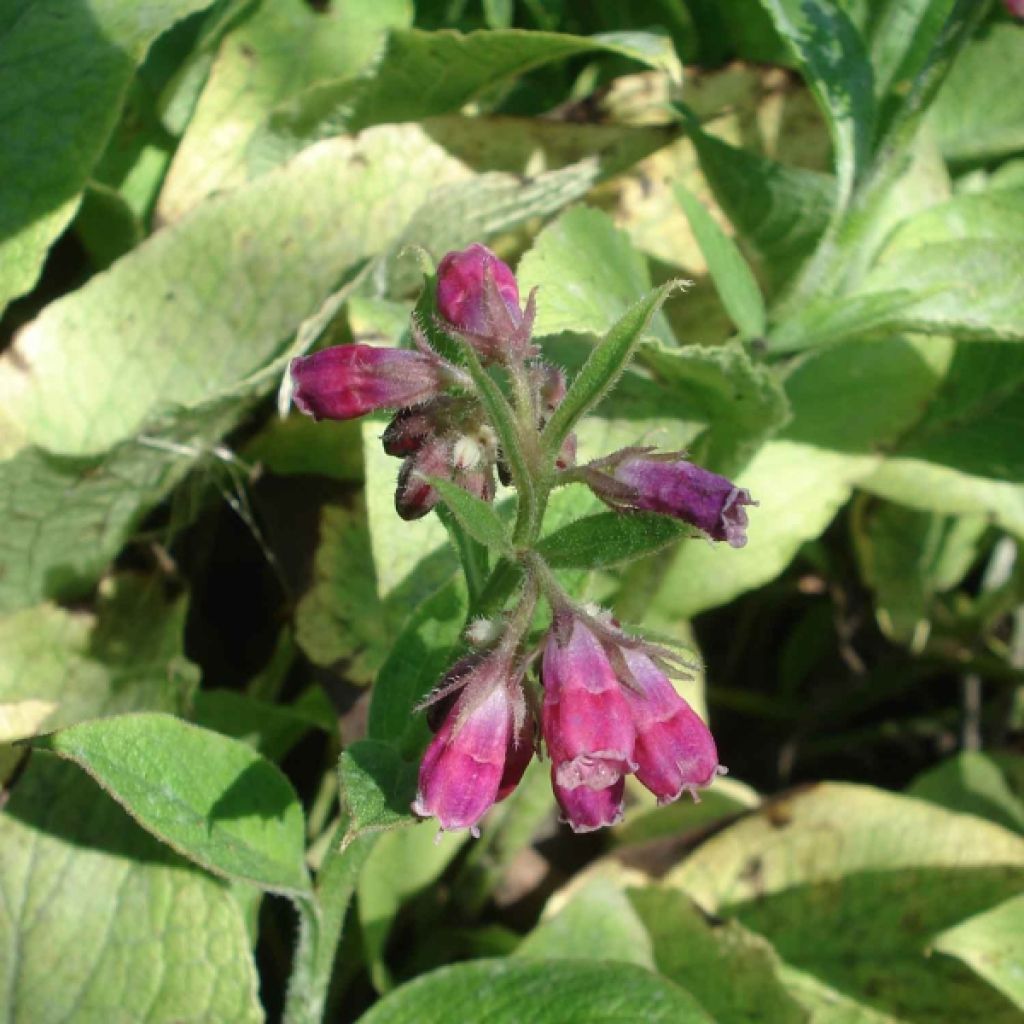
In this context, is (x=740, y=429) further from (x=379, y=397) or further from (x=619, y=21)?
(x=619, y=21)

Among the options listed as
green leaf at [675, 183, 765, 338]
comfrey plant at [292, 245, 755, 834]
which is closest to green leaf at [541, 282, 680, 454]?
comfrey plant at [292, 245, 755, 834]

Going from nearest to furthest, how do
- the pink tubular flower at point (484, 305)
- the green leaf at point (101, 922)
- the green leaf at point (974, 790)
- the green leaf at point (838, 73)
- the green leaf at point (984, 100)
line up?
the pink tubular flower at point (484, 305), the green leaf at point (101, 922), the green leaf at point (838, 73), the green leaf at point (974, 790), the green leaf at point (984, 100)

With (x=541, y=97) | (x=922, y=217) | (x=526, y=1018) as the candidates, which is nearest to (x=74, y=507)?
(x=526, y=1018)

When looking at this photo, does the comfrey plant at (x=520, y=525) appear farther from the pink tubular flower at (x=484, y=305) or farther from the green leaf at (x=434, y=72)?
the green leaf at (x=434, y=72)

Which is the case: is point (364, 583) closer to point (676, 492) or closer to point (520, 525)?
point (520, 525)

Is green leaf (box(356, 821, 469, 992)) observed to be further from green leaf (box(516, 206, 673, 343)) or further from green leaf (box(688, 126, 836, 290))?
green leaf (box(688, 126, 836, 290))

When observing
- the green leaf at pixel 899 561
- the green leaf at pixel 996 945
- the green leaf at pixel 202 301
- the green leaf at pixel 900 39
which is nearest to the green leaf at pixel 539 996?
the green leaf at pixel 996 945

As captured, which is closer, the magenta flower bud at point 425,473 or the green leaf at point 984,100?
the magenta flower bud at point 425,473
